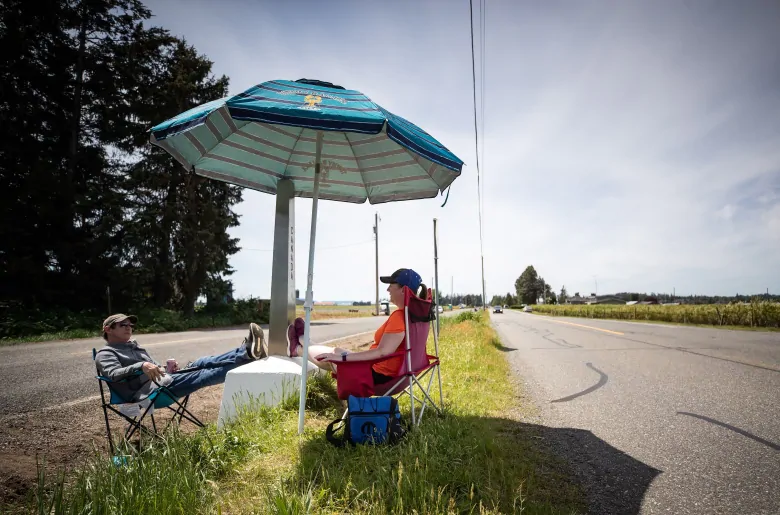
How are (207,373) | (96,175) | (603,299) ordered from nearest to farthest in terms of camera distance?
(207,373) → (96,175) → (603,299)

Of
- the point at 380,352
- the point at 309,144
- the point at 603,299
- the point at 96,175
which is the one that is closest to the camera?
the point at 380,352

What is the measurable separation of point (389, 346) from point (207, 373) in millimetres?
1598

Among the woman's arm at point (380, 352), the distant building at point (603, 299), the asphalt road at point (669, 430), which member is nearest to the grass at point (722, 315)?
the asphalt road at point (669, 430)

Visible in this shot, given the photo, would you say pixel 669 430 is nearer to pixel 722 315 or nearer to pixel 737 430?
pixel 737 430

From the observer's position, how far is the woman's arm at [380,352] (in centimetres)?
316

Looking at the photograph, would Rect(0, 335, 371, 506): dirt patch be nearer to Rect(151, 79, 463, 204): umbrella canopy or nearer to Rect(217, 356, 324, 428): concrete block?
Rect(217, 356, 324, 428): concrete block

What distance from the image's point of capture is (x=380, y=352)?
10.5ft

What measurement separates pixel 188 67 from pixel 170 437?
840 inches

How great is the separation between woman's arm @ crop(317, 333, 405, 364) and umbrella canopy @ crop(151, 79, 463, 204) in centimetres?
152

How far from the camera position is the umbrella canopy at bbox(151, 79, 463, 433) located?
2.73 m

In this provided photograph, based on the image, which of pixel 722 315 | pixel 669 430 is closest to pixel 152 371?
pixel 669 430

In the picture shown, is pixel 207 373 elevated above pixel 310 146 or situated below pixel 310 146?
below

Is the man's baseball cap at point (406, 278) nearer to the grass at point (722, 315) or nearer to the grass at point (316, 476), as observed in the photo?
the grass at point (316, 476)

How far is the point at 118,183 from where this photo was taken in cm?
1722
